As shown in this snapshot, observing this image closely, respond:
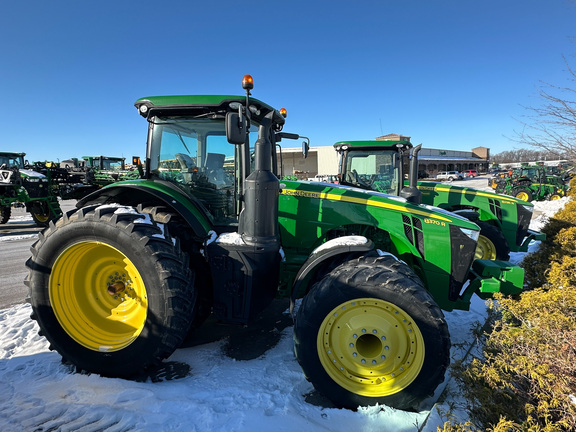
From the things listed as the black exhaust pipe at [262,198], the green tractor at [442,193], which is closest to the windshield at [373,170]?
the green tractor at [442,193]

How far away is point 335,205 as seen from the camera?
3359mm

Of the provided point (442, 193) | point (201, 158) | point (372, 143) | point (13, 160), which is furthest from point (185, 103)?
point (13, 160)

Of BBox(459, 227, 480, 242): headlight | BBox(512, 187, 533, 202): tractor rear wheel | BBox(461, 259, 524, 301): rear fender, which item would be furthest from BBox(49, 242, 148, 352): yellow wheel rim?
BBox(512, 187, 533, 202): tractor rear wheel

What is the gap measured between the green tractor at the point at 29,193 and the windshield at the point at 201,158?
1051 centimetres

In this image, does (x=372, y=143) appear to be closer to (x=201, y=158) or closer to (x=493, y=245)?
(x=493, y=245)

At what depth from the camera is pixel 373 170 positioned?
7.14 meters

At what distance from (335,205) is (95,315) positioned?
257 centimetres

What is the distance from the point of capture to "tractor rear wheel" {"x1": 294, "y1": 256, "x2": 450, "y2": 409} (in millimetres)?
2324

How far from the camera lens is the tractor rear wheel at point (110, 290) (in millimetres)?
2633

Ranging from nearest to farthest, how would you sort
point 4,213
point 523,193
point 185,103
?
1. point 185,103
2. point 4,213
3. point 523,193

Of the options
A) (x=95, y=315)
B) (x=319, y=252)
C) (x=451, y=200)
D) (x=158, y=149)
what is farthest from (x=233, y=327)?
(x=451, y=200)

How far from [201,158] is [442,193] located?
5972 millimetres

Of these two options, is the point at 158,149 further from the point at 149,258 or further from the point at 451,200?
the point at 451,200

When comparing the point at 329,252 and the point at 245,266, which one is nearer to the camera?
the point at 329,252
